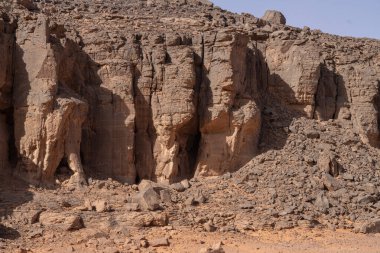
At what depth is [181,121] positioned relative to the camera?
27547 millimetres

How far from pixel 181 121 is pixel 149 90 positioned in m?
1.65

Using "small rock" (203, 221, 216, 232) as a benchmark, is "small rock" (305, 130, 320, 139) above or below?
above

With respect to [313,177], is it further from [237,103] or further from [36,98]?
[36,98]

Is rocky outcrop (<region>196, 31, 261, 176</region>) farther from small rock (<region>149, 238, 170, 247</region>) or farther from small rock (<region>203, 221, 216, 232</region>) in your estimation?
small rock (<region>149, 238, 170, 247</region>)

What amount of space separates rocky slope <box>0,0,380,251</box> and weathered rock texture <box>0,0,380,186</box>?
48 millimetres

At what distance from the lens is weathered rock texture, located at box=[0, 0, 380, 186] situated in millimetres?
25141

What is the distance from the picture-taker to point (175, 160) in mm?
27859

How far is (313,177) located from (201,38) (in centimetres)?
652

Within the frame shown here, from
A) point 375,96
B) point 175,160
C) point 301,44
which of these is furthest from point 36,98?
point 375,96

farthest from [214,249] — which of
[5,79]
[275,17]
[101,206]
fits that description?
[275,17]

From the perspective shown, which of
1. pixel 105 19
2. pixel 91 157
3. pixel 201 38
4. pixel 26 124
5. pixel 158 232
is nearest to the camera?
pixel 158 232

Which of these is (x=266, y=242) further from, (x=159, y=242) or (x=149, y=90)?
(x=149, y=90)

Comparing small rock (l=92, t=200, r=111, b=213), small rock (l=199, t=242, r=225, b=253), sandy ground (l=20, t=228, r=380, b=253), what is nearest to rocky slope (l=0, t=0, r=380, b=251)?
small rock (l=92, t=200, r=111, b=213)

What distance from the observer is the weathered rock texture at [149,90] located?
82.5 feet
